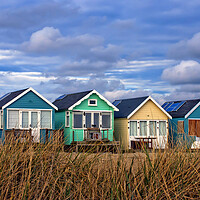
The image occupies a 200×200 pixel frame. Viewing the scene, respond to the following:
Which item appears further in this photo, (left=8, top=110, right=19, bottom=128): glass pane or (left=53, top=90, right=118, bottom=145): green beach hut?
(left=53, top=90, right=118, bottom=145): green beach hut

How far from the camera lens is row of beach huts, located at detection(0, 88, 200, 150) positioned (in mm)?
25000

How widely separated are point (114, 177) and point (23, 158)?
1.96m

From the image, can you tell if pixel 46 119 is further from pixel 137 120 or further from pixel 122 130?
pixel 137 120

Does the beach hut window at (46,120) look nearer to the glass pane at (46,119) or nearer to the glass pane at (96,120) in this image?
the glass pane at (46,119)

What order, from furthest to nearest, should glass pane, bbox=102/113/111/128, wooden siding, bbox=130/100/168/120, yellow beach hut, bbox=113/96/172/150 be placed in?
wooden siding, bbox=130/100/168/120
yellow beach hut, bbox=113/96/172/150
glass pane, bbox=102/113/111/128

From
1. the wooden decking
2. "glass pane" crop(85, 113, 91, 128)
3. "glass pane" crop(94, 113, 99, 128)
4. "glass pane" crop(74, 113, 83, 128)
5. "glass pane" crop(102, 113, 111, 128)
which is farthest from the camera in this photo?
"glass pane" crop(102, 113, 111, 128)

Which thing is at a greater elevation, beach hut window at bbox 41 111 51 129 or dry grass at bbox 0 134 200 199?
beach hut window at bbox 41 111 51 129

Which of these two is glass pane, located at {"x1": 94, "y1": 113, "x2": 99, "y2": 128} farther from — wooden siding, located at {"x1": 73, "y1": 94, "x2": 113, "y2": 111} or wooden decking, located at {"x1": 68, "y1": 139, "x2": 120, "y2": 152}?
wooden decking, located at {"x1": 68, "y1": 139, "x2": 120, "y2": 152}

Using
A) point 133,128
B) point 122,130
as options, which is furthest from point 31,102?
point 133,128

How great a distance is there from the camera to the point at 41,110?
25.7m

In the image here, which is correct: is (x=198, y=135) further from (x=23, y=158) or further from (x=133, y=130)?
(x=23, y=158)

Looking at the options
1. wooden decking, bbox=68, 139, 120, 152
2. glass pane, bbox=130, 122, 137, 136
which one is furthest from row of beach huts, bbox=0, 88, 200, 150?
wooden decking, bbox=68, 139, 120, 152

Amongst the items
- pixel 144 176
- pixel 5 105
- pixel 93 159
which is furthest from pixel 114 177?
pixel 5 105

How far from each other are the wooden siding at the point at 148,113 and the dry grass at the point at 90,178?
2210 cm
